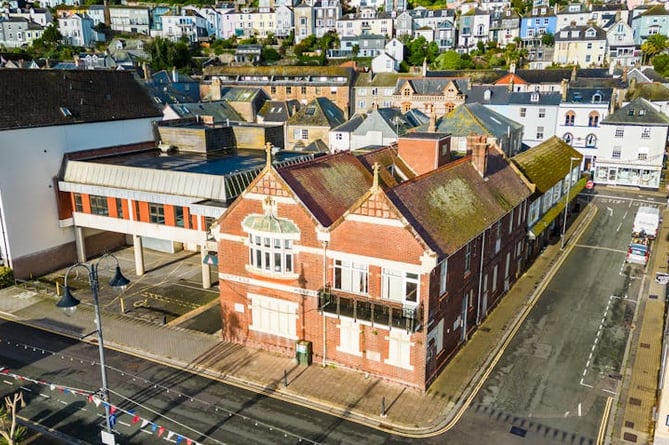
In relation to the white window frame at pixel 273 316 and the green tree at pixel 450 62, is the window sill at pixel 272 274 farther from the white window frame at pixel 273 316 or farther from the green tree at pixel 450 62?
the green tree at pixel 450 62

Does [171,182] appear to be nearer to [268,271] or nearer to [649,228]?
[268,271]

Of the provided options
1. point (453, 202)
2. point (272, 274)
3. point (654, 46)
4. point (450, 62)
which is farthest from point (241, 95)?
point (654, 46)

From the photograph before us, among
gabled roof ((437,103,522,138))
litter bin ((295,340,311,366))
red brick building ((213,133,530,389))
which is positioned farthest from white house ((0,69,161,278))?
gabled roof ((437,103,522,138))

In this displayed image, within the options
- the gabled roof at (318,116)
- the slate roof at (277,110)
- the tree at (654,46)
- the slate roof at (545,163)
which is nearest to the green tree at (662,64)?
the tree at (654,46)

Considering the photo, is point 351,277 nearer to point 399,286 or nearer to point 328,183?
point 399,286

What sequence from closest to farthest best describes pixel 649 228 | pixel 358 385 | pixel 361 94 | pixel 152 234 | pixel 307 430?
pixel 307 430 → pixel 358 385 → pixel 152 234 → pixel 649 228 → pixel 361 94

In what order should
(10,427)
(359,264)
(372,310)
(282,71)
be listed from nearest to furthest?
(10,427), (372,310), (359,264), (282,71)

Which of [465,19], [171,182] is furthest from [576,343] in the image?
[465,19]
